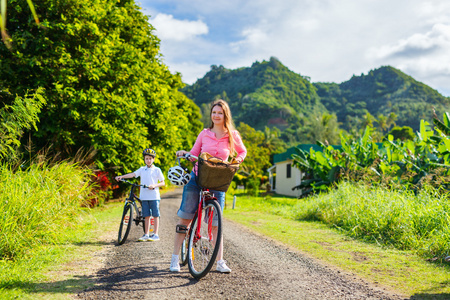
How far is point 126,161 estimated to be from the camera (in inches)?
588

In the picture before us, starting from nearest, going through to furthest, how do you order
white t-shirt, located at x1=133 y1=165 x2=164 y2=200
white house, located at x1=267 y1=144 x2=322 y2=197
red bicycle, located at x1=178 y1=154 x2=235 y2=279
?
red bicycle, located at x1=178 y1=154 x2=235 y2=279 → white t-shirt, located at x1=133 y1=165 x2=164 y2=200 → white house, located at x1=267 y1=144 x2=322 y2=197

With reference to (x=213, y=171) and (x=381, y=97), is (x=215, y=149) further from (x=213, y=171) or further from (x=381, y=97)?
A: (x=381, y=97)

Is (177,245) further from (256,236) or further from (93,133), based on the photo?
(93,133)

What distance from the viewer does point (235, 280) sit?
4.20 m

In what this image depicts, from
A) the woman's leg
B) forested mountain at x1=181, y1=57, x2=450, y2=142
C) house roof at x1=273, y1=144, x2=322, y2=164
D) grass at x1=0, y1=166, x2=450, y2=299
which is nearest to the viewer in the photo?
grass at x1=0, y1=166, x2=450, y2=299

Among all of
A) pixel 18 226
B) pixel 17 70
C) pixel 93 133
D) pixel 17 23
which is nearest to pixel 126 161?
pixel 93 133

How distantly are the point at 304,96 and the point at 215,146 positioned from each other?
131856mm

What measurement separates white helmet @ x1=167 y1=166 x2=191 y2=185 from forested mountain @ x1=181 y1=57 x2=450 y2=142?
299 ft

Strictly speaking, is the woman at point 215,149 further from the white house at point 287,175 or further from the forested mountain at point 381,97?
the forested mountain at point 381,97

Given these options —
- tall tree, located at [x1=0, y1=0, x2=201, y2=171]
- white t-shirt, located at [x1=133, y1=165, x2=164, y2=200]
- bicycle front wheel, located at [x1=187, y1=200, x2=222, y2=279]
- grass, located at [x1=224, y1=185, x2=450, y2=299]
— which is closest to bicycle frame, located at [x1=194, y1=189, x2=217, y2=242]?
bicycle front wheel, located at [x1=187, y1=200, x2=222, y2=279]

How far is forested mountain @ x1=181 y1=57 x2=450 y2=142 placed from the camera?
104m

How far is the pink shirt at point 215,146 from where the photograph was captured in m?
4.46

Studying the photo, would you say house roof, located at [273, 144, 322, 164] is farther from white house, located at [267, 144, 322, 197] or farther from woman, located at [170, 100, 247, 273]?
woman, located at [170, 100, 247, 273]

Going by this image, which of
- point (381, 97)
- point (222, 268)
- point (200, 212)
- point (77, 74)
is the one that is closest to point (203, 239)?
point (200, 212)
